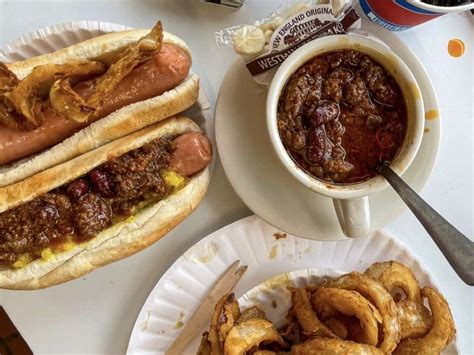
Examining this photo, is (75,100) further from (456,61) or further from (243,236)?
(456,61)

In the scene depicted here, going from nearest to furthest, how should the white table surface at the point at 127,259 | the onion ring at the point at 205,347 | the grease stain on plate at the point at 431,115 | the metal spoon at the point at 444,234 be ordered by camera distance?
the metal spoon at the point at 444,234 → the grease stain on plate at the point at 431,115 → the onion ring at the point at 205,347 → the white table surface at the point at 127,259

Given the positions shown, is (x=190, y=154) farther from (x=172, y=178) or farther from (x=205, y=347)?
(x=205, y=347)

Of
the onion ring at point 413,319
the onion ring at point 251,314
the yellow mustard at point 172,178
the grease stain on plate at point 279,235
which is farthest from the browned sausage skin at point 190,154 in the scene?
the onion ring at point 413,319

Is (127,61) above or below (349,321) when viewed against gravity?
above

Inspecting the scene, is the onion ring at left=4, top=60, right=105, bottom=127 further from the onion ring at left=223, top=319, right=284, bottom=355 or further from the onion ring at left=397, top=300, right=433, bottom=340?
the onion ring at left=397, top=300, right=433, bottom=340

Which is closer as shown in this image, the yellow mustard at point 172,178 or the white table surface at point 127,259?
the yellow mustard at point 172,178

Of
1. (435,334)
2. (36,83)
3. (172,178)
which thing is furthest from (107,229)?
(435,334)

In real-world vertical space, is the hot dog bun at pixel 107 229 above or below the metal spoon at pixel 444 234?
below

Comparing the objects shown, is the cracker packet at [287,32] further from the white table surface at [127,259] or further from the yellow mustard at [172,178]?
the yellow mustard at [172,178]
